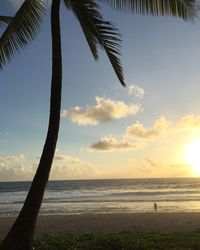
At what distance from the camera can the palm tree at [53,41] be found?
7.38 metres

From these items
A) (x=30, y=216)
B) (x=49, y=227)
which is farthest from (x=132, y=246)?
(x=49, y=227)

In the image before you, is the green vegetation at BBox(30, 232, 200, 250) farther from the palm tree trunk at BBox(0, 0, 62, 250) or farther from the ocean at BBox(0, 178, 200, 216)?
the ocean at BBox(0, 178, 200, 216)

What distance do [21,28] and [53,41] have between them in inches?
33.3

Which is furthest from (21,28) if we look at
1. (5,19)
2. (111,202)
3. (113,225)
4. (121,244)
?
(111,202)

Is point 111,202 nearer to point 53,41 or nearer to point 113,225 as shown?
point 113,225

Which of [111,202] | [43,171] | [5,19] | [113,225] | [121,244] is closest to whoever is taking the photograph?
[43,171]

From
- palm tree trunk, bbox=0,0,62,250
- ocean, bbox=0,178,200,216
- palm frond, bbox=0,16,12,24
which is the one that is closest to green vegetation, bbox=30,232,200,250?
palm tree trunk, bbox=0,0,62,250

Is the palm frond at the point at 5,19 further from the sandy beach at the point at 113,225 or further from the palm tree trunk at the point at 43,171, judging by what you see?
the sandy beach at the point at 113,225

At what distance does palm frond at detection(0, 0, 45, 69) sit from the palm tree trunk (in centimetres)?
50

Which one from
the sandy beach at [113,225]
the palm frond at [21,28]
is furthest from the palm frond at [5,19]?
the sandy beach at [113,225]

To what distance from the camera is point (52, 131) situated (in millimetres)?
7793

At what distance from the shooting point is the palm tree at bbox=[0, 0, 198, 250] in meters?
7.38

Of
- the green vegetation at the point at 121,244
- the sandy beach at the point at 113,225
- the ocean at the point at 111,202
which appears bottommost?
the sandy beach at the point at 113,225

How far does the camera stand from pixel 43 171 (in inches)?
296
